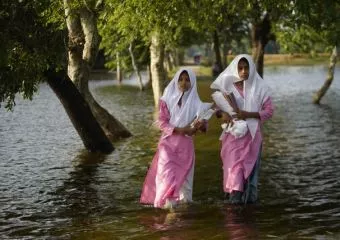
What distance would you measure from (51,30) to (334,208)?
210 inches

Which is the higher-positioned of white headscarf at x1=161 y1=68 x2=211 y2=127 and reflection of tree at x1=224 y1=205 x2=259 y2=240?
white headscarf at x1=161 y1=68 x2=211 y2=127

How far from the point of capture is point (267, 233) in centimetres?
811

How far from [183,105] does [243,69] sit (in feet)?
3.25

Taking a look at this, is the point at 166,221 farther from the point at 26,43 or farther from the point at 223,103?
the point at 26,43

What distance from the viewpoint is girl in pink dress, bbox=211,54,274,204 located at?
9164mm

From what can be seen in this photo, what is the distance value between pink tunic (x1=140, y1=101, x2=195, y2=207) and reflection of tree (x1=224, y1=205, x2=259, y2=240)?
2.69 ft

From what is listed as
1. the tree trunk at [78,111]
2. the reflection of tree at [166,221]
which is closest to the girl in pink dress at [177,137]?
the reflection of tree at [166,221]

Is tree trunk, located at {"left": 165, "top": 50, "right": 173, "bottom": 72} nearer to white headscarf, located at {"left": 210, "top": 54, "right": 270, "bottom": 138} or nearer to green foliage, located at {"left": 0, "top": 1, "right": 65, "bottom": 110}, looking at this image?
green foliage, located at {"left": 0, "top": 1, "right": 65, "bottom": 110}

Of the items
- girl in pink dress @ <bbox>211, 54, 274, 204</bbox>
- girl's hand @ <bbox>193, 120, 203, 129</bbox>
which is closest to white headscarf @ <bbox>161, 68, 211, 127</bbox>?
girl's hand @ <bbox>193, 120, 203, 129</bbox>

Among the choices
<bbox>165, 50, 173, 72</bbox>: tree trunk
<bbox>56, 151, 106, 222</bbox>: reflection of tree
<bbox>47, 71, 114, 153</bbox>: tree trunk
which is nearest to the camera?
<bbox>56, 151, 106, 222</bbox>: reflection of tree

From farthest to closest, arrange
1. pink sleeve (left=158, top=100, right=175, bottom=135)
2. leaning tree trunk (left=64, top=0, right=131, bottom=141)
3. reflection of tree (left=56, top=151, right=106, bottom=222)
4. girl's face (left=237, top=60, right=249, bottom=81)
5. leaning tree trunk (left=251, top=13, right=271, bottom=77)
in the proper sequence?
leaning tree trunk (left=251, top=13, right=271, bottom=77)
leaning tree trunk (left=64, top=0, right=131, bottom=141)
reflection of tree (left=56, top=151, right=106, bottom=222)
pink sleeve (left=158, top=100, right=175, bottom=135)
girl's face (left=237, top=60, right=249, bottom=81)

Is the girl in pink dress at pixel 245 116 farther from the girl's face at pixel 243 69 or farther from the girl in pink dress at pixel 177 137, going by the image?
the girl in pink dress at pixel 177 137

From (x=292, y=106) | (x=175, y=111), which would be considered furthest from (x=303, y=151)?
(x=292, y=106)

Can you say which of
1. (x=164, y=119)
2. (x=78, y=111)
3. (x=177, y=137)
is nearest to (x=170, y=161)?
(x=177, y=137)
